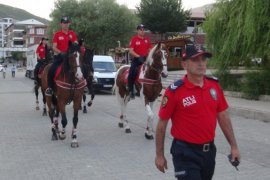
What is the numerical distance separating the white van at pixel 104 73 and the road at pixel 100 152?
10257mm

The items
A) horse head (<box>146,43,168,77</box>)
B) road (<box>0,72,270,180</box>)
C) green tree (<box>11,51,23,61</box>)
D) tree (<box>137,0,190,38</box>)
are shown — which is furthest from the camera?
green tree (<box>11,51,23,61</box>)

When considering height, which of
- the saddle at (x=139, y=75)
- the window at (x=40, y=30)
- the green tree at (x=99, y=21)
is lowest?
the saddle at (x=139, y=75)

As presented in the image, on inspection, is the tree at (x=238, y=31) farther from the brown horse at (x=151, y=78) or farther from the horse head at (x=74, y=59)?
the horse head at (x=74, y=59)

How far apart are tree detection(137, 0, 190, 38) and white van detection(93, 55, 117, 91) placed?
96.2 feet

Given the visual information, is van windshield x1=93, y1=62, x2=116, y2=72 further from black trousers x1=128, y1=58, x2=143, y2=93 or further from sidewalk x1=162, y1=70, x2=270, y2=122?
black trousers x1=128, y1=58, x2=143, y2=93

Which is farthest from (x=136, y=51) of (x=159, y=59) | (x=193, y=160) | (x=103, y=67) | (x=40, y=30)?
(x=40, y=30)

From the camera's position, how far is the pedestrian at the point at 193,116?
161 inches

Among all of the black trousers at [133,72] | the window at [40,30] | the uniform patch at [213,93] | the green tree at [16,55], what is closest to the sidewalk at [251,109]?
the black trousers at [133,72]

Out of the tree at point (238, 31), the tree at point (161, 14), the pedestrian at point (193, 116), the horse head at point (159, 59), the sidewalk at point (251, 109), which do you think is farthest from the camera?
the tree at point (161, 14)

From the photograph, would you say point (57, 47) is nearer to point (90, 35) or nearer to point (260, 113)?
point (260, 113)

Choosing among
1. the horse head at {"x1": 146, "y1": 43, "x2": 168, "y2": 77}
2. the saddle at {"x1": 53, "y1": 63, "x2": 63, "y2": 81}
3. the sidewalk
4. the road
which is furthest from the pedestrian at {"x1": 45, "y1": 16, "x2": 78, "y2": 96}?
the sidewalk

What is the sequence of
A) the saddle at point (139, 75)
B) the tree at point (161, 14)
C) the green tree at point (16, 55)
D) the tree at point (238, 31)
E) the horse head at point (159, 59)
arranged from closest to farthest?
the horse head at point (159, 59) < the saddle at point (139, 75) < the tree at point (238, 31) < the tree at point (161, 14) < the green tree at point (16, 55)

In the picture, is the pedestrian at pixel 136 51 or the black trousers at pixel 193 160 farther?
the pedestrian at pixel 136 51

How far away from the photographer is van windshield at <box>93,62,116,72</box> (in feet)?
83.7
